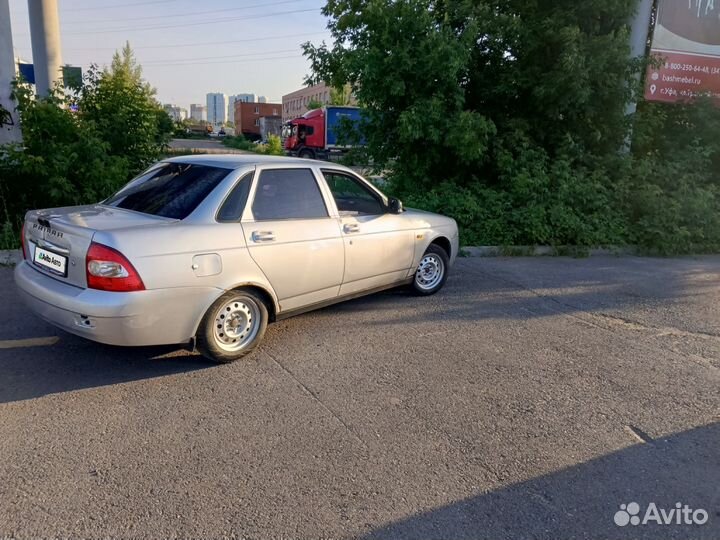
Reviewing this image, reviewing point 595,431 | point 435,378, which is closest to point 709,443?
point 595,431

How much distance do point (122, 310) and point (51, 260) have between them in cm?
85

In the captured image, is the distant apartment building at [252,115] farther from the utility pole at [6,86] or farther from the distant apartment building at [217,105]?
the distant apartment building at [217,105]

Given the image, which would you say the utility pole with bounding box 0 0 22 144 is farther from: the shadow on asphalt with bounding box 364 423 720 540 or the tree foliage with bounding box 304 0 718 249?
the shadow on asphalt with bounding box 364 423 720 540

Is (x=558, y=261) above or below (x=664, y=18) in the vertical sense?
below

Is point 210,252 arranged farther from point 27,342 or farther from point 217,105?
point 217,105

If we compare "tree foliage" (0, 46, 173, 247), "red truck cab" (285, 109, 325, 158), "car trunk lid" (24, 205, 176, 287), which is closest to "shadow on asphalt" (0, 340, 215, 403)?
"car trunk lid" (24, 205, 176, 287)

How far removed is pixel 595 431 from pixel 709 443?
27.6 inches

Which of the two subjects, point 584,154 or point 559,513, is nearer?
point 559,513

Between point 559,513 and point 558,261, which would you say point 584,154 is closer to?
point 558,261

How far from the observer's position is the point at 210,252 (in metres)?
4.12

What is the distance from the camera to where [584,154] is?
10.8m

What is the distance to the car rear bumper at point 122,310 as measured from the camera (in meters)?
3.78

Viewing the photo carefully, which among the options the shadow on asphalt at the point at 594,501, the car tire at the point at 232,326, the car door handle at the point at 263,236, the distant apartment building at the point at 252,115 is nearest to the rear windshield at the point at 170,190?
the car door handle at the point at 263,236

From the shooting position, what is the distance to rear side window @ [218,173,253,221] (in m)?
4.37
